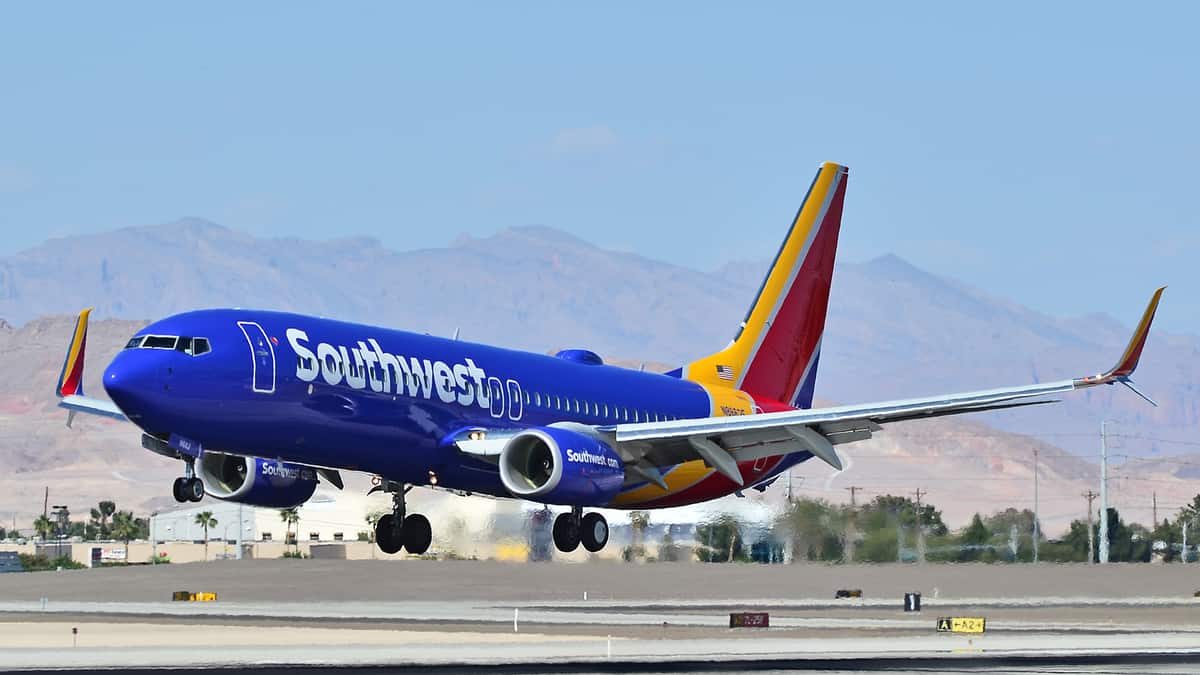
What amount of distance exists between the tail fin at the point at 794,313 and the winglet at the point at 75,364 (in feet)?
65.0

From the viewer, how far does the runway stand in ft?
137

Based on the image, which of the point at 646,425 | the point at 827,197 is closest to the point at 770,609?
the point at 827,197

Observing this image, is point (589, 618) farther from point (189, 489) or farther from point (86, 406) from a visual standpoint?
point (189, 489)

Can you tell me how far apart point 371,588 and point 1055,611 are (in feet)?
98.2

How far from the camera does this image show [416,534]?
167 feet

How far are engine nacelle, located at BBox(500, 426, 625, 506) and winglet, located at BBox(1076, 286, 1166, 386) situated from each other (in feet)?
36.7

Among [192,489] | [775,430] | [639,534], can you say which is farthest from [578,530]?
[639,534]

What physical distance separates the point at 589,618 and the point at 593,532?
1143cm

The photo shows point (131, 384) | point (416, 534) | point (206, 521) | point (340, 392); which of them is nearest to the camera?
point (131, 384)

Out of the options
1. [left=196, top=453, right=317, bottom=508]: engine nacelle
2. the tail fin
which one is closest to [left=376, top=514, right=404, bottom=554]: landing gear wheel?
[left=196, top=453, right=317, bottom=508]: engine nacelle

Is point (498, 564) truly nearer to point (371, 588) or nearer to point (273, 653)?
point (371, 588)

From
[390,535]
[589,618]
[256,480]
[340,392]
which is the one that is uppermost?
[340,392]

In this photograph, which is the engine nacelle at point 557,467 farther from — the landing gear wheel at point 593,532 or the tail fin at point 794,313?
the tail fin at point 794,313

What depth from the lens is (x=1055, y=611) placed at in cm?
6675
